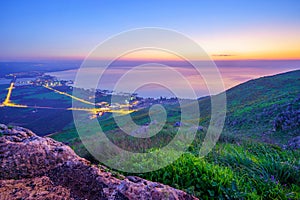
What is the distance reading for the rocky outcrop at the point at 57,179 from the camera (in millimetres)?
3123

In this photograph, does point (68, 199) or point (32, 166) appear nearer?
point (68, 199)

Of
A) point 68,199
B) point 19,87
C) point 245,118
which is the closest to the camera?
point 68,199

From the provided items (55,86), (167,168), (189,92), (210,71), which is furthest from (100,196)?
(55,86)

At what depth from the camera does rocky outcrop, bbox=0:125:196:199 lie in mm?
3123

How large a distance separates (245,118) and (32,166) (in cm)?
1946

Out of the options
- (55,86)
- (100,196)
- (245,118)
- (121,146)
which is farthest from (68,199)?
(55,86)

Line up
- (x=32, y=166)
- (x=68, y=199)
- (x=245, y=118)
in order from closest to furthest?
(x=68, y=199) < (x=32, y=166) < (x=245, y=118)

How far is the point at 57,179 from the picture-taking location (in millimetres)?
3537

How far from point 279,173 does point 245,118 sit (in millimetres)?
15892

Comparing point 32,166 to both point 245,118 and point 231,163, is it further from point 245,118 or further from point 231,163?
point 245,118

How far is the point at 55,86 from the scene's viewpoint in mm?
77875

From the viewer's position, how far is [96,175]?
3512 millimetres

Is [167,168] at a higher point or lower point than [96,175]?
lower

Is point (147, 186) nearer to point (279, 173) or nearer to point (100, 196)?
point (100, 196)
